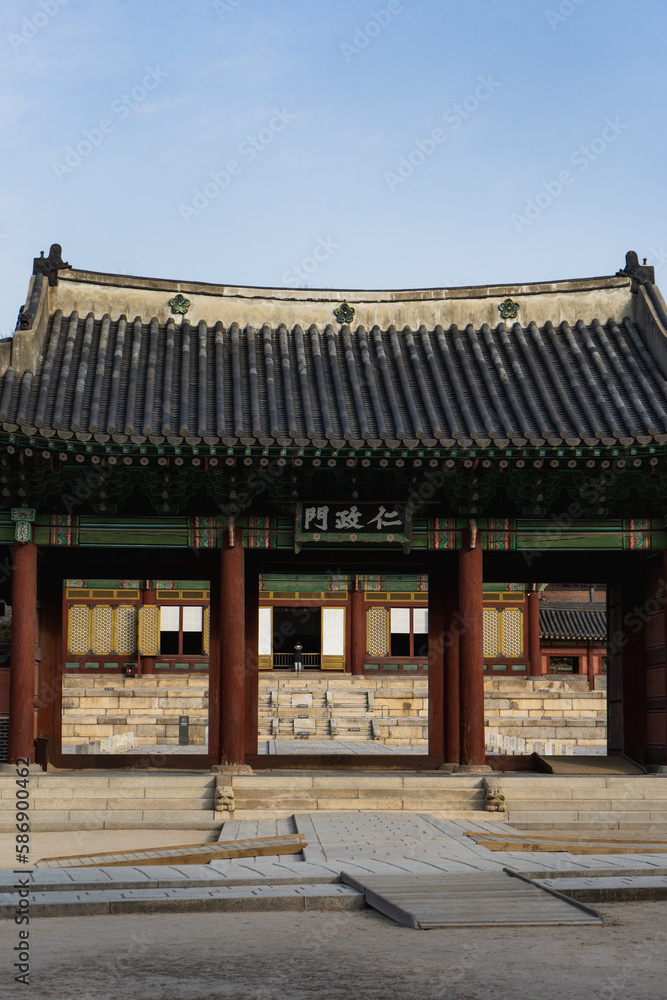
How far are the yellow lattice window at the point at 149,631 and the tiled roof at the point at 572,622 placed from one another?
49.9ft

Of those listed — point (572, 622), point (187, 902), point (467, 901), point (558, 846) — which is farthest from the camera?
point (572, 622)

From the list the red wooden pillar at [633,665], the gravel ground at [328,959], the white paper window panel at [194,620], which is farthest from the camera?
the white paper window panel at [194,620]

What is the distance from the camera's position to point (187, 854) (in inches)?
441

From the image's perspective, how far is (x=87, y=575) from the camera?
19016 mm

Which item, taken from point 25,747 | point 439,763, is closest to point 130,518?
point 25,747

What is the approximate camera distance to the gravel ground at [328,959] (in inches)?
260

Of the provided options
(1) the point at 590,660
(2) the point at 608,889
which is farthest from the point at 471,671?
(1) the point at 590,660

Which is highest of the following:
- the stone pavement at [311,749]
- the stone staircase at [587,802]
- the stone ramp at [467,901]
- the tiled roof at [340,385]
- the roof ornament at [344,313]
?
the roof ornament at [344,313]

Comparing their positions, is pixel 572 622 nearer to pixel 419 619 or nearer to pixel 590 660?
pixel 590 660

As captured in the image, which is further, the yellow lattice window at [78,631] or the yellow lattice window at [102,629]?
the yellow lattice window at [102,629]

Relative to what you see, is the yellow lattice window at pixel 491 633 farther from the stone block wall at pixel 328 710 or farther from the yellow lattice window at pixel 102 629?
the yellow lattice window at pixel 102 629

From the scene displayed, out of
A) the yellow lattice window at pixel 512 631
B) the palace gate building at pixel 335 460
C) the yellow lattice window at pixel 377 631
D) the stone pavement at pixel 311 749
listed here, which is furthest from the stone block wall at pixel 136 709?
the palace gate building at pixel 335 460

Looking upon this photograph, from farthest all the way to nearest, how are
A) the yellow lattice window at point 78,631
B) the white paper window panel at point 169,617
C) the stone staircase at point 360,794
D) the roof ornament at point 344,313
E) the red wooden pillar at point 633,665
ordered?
the white paper window panel at point 169,617 → the yellow lattice window at point 78,631 → the roof ornament at point 344,313 → the red wooden pillar at point 633,665 → the stone staircase at point 360,794

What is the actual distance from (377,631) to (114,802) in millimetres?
29010
